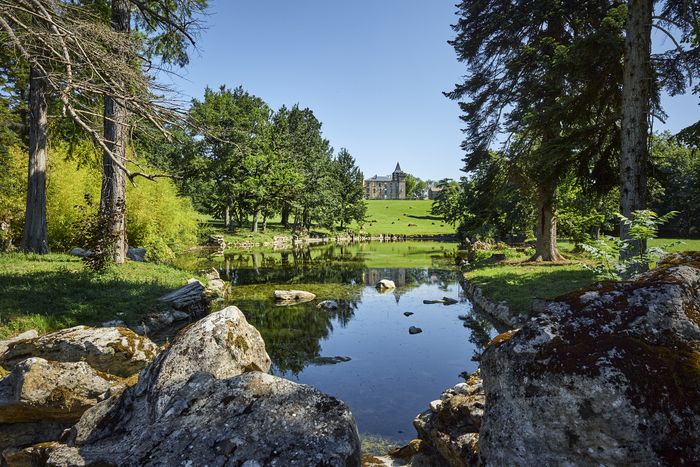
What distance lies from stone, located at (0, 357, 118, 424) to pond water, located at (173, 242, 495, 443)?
4272mm

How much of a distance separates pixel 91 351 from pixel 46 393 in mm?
2255

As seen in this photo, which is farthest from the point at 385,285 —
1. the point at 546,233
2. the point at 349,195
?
the point at 349,195

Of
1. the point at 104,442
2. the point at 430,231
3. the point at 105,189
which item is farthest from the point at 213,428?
the point at 430,231

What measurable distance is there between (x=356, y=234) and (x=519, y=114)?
54223mm

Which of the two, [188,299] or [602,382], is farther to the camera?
[188,299]

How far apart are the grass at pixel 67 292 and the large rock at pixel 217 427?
6484 mm

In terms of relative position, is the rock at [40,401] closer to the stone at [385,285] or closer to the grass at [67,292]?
the grass at [67,292]

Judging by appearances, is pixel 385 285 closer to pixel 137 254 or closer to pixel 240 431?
pixel 137 254

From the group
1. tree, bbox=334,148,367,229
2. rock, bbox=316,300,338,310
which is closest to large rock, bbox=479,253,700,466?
rock, bbox=316,300,338,310

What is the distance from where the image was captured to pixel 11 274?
12078 millimetres

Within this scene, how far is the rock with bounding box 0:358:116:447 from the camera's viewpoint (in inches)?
182

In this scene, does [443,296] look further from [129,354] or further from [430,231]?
[430,231]

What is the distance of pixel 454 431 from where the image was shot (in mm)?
4352

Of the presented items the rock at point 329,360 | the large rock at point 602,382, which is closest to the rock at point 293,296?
the rock at point 329,360
